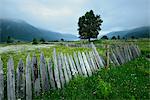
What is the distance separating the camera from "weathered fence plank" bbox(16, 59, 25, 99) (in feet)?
22.6

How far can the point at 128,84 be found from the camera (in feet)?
26.7

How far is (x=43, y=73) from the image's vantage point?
765 centimetres

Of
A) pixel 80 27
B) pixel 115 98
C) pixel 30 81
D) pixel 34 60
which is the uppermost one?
pixel 80 27

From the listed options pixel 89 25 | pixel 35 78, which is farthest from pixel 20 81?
pixel 89 25

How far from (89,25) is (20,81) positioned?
64.9 m

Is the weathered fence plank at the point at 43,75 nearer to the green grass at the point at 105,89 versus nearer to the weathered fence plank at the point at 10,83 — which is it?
the green grass at the point at 105,89

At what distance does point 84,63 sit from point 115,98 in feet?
10.7

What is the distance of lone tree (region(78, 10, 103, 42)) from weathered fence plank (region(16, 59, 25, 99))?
6252 centimetres

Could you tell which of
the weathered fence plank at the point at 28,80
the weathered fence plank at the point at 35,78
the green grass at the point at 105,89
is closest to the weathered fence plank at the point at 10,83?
the weathered fence plank at the point at 28,80

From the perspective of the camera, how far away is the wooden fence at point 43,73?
6703 millimetres

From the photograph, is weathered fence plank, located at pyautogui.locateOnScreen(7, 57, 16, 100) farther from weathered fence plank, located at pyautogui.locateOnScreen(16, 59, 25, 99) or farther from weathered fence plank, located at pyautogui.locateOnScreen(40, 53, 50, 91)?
weathered fence plank, located at pyautogui.locateOnScreen(40, 53, 50, 91)

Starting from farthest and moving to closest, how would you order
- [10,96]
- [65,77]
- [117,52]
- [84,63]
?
[117,52] → [84,63] → [65,77] → [10,96]

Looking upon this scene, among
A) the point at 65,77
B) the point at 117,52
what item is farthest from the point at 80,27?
the point at 65,77

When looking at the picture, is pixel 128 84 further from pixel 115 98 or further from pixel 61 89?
pixel 61 89
